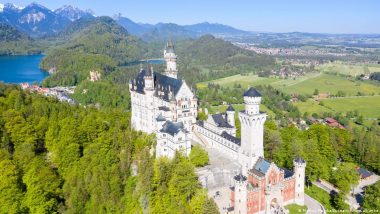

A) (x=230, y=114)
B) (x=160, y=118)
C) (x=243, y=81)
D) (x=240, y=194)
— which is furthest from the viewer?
(x=243, y=81)

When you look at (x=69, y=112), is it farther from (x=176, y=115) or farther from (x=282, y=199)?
(x=282, y=199)

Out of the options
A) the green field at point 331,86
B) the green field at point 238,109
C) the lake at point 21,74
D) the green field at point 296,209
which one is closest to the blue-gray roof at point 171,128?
the green field at point 296,209

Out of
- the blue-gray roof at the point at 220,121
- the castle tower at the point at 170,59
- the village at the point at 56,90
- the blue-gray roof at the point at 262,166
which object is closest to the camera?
the blue-gray roof at the point at 262,166

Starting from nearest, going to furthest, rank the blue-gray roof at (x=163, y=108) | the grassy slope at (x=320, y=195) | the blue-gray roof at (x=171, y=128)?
the grassy slope at (x=320, y=195), the blue-gray roof at (x=171, y=128), the blue-gray roof at (x=163, y=108)

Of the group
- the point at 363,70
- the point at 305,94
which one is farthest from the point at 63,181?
the point at 363,70

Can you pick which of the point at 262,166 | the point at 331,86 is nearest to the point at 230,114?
the point at 262,166

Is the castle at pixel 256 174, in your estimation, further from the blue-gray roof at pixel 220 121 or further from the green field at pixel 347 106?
the green field at pixel 347 106

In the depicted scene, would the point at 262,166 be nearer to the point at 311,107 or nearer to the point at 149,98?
the point at 149,98
